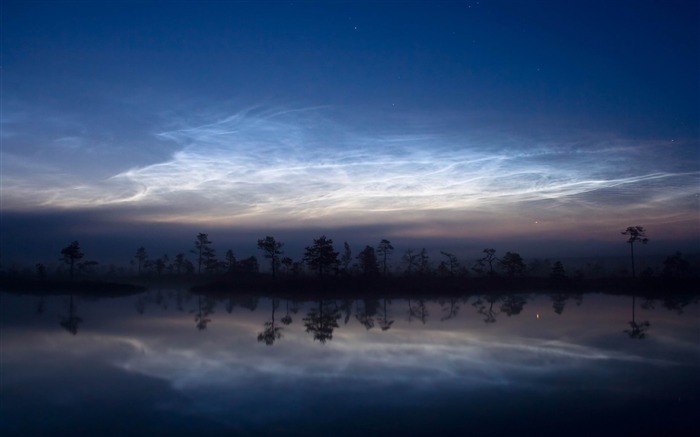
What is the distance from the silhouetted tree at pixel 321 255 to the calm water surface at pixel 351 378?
Result: 71.5 ft

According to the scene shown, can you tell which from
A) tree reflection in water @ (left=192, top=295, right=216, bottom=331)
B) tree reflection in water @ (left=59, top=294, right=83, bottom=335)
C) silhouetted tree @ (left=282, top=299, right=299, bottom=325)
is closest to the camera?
tree reflection in water @ (left=59, top=294, right=83, bottom=335)

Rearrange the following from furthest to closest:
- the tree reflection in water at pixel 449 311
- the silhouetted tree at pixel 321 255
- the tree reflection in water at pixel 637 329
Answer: the silhouetted tree at pixel 321 255
the tree reflection in water at pixel 449 311
the tree reflection in water at pixel 637 329

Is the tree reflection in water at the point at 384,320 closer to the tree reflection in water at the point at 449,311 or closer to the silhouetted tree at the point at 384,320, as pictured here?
the silhouetted tree at the point at 384,320

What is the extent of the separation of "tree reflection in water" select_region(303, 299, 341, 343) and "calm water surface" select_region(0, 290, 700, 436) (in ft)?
0.67

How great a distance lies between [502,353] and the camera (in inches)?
492

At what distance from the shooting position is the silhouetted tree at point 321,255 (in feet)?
134

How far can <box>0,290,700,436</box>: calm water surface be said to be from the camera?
7.24 meters

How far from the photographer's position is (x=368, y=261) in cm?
4528

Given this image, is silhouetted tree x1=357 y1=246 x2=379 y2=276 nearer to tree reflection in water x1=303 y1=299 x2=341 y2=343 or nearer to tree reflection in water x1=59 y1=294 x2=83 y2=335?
Answer: tree reflection in water x1=303 y1=299 x2=341 y2=343

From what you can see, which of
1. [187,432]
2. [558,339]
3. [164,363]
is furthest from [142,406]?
[558,339]

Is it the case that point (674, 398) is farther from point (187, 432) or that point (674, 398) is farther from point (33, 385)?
point (33, 385)

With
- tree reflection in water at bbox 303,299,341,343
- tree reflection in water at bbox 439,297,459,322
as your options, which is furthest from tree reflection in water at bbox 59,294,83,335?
tree reflection in water at bbox 439,297,459,322

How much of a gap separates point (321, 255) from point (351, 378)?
31213 millimetres

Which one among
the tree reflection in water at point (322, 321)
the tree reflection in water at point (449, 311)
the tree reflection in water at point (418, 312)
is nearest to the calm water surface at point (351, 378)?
the tree reflection in water at point (322, 321)
